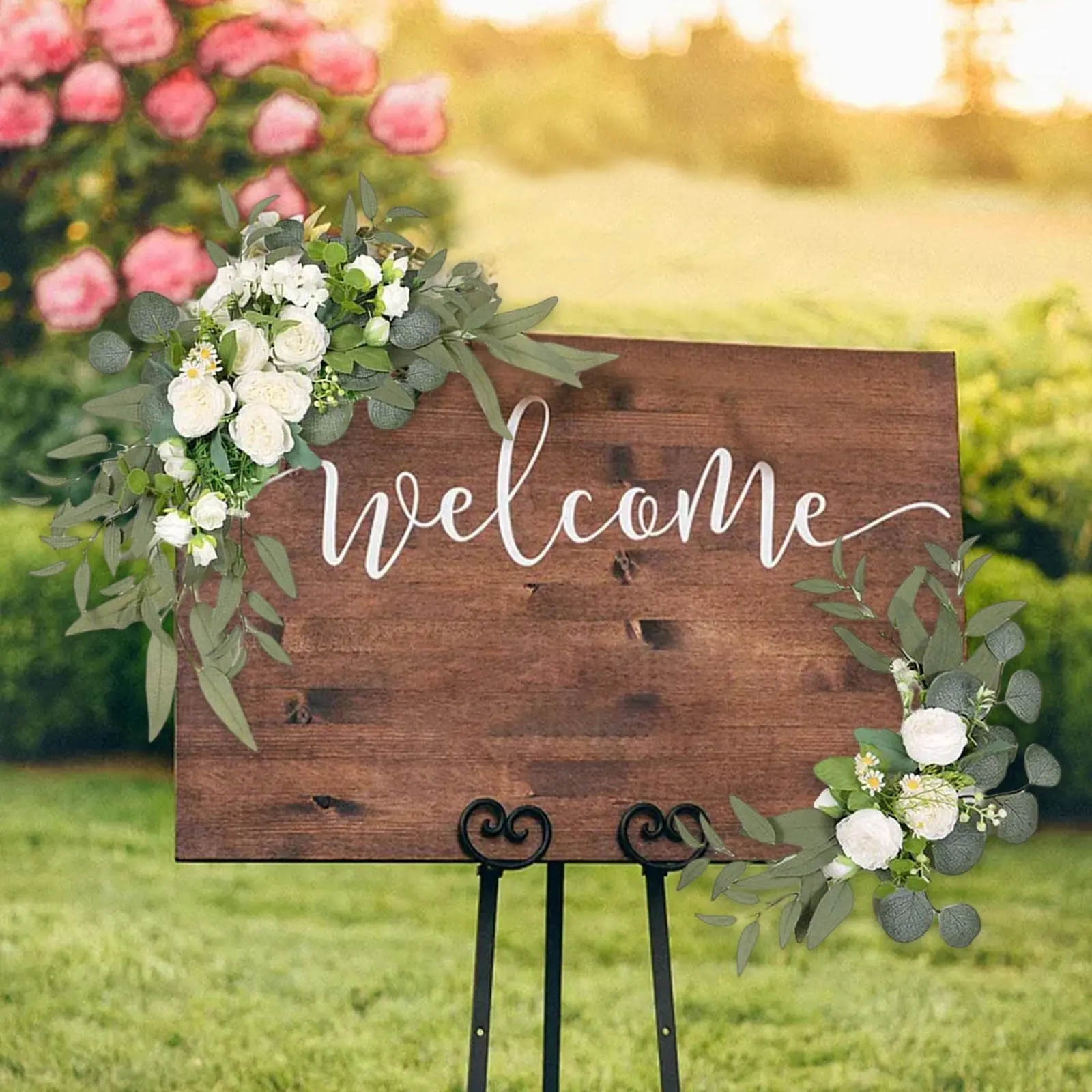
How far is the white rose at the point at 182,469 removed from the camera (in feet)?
4.80

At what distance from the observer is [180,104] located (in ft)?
Result: 10.5

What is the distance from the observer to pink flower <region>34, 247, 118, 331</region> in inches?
116

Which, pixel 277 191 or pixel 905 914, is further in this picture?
pixel 277 191

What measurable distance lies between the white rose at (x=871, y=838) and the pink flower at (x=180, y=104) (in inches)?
96.5

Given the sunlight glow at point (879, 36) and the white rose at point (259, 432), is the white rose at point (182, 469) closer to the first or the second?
the white rose at point (259, 432)

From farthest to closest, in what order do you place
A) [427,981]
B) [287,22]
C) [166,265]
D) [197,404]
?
[287,22], [166,265], [427,981], [197,404]

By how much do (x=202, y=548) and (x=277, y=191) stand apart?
1.80m

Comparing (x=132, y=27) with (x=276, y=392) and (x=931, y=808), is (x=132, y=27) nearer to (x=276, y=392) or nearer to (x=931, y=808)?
(x=276, y=392)

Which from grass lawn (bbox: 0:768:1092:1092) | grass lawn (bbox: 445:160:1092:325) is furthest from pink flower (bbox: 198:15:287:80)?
grass lawn (bbox: 0:768:1092:1092)

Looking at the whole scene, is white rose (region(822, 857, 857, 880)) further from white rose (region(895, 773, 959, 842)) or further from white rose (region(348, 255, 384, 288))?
white rose (region(348, 255, 384, 288))

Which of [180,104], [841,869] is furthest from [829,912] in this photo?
[180,104]

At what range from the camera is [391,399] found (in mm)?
1518

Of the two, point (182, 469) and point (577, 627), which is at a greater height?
point (182, 469)

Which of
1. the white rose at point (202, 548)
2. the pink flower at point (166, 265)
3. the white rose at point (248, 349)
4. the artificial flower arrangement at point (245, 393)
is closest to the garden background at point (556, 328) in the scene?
the pink flower at point (166, 265)
